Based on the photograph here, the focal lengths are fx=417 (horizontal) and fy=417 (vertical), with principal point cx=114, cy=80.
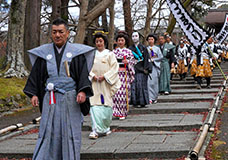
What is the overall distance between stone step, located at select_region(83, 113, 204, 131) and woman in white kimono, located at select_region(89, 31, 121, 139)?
65cm

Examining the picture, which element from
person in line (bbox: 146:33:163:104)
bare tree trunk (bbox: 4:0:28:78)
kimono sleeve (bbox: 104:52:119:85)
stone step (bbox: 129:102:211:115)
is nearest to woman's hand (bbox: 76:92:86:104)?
kimono sleeve (bbox: 104:52:119:85)

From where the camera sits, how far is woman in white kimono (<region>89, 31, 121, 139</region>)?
7.38 meters

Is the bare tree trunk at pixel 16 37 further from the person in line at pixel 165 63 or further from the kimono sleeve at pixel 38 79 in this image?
the kimono sleeve at pixel 38 79

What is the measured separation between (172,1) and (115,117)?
13.2 ft

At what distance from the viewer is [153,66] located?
39.8ft

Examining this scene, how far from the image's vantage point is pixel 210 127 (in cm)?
759

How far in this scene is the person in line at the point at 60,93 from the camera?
4.85 meters

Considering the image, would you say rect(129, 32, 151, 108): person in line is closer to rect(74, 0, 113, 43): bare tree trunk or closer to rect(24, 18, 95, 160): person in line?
rect(74, 0, 113, 43): bare tree trunk

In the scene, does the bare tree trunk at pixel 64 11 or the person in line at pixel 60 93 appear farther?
the bare tree trunk at pixel 64 11

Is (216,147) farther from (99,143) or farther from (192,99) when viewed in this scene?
(192,99)

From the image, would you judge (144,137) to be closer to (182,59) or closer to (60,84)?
(60,84)

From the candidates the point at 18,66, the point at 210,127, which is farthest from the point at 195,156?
the point at 18,66

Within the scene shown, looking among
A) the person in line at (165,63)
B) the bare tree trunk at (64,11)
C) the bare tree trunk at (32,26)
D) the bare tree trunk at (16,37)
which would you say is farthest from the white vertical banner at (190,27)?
the bare tree trunk at (64,11)

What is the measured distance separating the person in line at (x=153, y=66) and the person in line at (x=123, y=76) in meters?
2.49
